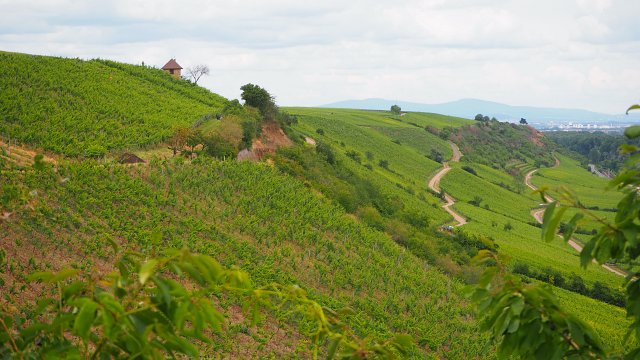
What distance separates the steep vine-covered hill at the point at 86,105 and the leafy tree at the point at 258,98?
3263 millimetres

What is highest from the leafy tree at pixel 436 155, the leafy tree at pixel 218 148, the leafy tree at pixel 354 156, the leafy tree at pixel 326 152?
the leafy tree at pixel 218 148

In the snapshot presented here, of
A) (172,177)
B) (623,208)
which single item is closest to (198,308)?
(623,208)

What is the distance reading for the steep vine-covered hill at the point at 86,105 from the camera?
112 feet

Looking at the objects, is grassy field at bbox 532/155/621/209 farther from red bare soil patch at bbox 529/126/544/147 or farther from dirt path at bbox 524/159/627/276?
red bare soil patch at bbox 529/126/544/147

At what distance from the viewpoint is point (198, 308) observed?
310cm

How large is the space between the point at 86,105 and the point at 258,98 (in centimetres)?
1567

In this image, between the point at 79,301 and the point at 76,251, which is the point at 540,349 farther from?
the point at 76,251

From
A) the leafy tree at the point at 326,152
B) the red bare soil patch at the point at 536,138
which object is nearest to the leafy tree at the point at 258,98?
→ the leafy tree at the point at 326,152

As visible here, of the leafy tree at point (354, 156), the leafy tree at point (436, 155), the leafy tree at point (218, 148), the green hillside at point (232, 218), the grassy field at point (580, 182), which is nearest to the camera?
the green hillside at point (232, 218)

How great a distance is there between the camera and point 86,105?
4256 cm

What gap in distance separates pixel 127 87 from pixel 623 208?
52797mm

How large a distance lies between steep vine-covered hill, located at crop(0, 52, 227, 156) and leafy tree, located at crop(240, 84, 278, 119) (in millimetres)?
3263

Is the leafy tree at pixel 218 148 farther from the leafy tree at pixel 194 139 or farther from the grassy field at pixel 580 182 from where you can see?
the grassy field at pixel 580 182

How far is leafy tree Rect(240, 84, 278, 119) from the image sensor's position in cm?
5391
